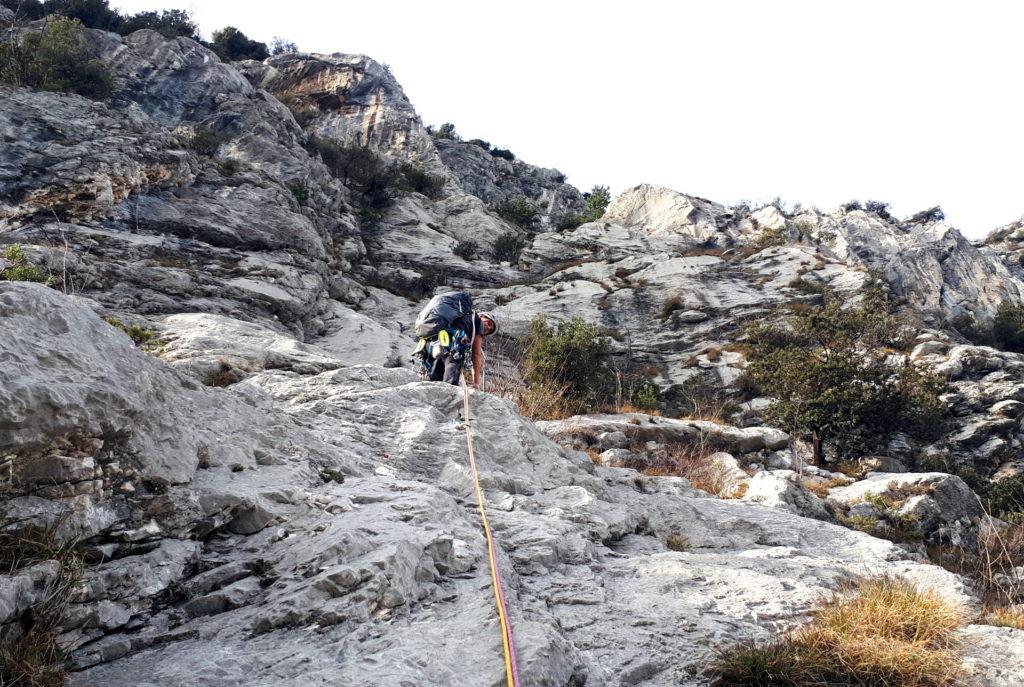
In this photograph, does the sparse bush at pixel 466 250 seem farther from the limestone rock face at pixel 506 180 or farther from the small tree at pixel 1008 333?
the small tree at pixel 1008 333

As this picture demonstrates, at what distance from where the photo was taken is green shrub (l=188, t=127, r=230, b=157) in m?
27.1

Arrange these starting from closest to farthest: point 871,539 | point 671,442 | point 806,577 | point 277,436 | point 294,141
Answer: point 806,577
point 277,436
point 871,539
point 671,442
point 294,141

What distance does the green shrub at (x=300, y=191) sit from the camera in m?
26.3

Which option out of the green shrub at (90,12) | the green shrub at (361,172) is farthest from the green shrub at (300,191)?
the green shrub at (90,12)

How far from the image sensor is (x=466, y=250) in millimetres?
31562

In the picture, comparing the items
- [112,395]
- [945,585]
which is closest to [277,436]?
[112,395]

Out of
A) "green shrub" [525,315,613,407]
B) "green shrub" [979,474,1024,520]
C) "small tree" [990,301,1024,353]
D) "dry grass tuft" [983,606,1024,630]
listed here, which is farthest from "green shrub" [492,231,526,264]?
"dry grass tuft" [983,606,1024,630]

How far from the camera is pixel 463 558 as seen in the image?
400 centimetres

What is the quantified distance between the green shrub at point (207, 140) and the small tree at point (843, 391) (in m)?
24.3

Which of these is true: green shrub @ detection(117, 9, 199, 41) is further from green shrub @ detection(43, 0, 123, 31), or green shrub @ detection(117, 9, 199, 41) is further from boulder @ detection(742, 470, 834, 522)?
boulder @ detection(742, 470, 834, 522)

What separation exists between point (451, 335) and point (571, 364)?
715 centimetres

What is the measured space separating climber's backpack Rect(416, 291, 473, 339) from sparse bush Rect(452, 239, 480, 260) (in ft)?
71.5

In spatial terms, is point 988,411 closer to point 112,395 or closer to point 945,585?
point 945,585

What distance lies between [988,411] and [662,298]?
1235 cm
